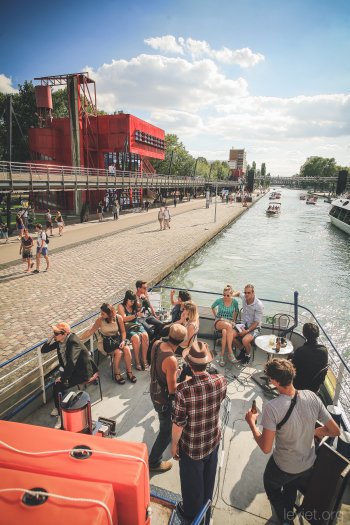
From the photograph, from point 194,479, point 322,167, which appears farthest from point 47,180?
point 322,167

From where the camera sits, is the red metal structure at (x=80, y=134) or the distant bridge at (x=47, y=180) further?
the red metal structure at (x=80, y=134)

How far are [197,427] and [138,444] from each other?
88 centimetres

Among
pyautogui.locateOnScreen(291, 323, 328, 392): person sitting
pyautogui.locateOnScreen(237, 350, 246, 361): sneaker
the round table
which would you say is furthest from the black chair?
pyautogui.locateOnScreen(291, 323, 328, 392): person sitting

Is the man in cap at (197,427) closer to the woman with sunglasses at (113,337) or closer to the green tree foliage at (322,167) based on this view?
the woman with sunglasses at (113,337)

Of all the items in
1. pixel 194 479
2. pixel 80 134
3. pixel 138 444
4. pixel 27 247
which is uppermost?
pixel 80 134

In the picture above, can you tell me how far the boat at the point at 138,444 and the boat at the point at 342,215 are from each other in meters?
28.9

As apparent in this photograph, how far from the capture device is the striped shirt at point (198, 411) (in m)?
2.64

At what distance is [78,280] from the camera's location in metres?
11.3

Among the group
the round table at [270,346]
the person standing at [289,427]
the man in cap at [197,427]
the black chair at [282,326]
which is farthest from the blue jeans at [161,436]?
the black chair at [282,326]

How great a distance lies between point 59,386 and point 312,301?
12.0 meters

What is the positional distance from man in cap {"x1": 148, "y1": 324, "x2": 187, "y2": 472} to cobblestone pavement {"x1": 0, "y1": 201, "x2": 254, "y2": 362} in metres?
4.32

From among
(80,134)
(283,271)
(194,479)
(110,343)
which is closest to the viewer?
(194,479)

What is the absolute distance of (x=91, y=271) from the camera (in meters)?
12.5

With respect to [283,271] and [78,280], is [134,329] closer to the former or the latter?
[78,280]
